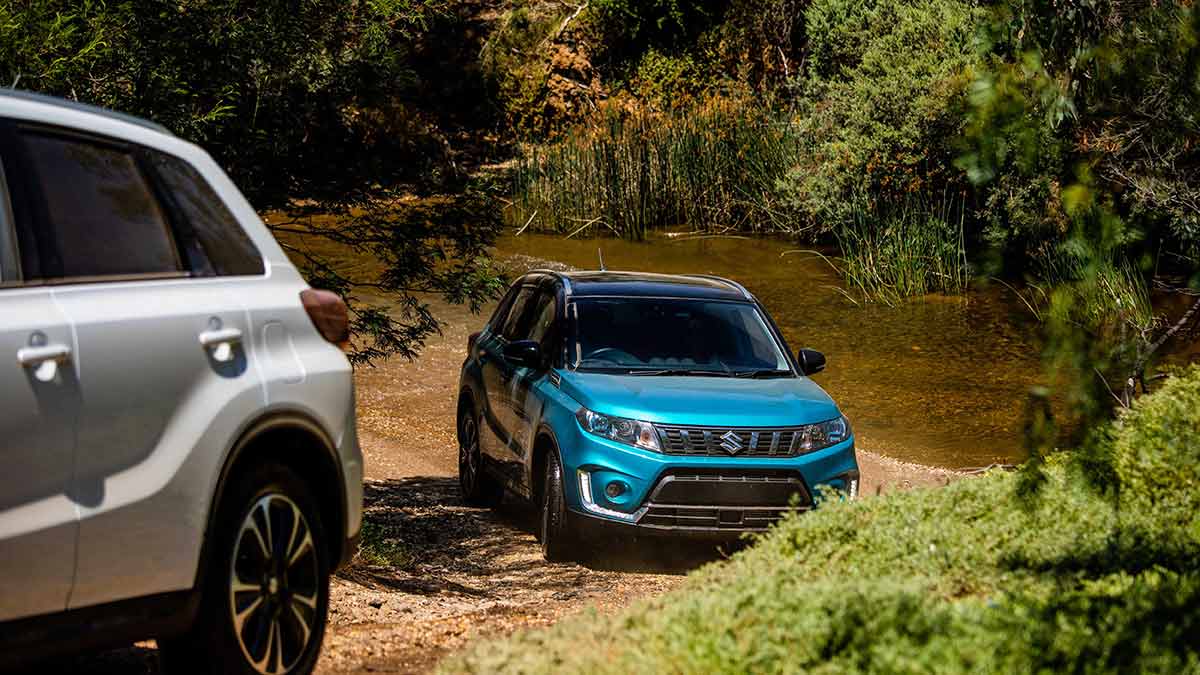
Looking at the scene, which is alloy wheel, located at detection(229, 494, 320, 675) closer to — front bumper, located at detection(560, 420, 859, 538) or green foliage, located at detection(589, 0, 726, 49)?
front bumper, located at detection(560, 420, 859, 538)

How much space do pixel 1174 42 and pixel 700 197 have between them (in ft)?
83.1

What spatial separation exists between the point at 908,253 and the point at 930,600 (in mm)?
20569

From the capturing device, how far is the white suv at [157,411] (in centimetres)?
432

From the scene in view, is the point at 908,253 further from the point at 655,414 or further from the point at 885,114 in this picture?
the point at 655,414

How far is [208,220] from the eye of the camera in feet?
17.8

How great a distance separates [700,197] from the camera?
101ft

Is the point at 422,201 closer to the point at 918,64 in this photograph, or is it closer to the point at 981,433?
the point at 981,433

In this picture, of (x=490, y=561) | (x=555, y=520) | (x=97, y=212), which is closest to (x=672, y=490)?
(x=555, y=520)

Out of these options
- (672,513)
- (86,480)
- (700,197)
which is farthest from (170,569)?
(700,197)

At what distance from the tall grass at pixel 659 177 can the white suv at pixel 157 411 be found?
2472 centimetres

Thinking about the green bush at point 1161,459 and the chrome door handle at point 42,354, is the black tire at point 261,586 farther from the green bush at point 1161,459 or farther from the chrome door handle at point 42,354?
the green bush at point 1161,459

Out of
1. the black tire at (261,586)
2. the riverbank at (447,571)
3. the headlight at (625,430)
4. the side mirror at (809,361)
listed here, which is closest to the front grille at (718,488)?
the headlight at (625,430)

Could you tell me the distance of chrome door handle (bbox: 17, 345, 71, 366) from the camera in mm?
4273

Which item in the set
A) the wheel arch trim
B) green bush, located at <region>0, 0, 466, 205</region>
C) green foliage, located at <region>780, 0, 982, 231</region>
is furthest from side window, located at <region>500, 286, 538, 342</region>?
green foliage, located at <region>780, 0, 982, 231</region>
